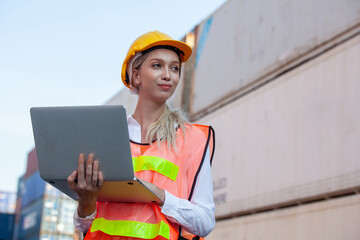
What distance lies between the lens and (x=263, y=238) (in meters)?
12.0

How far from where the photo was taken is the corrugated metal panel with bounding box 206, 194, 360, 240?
9.73 metres

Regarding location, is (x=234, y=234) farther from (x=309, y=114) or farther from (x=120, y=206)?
(x=120, y=206)

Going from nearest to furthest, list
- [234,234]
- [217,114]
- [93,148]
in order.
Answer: [93,148]
[234,234]
[217,114]

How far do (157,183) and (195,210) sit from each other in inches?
7.2

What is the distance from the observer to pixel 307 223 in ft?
35.6

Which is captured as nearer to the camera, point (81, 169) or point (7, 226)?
point (81, 169)

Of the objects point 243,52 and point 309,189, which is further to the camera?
point 243,52

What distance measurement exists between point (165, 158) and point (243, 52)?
40.1 ft

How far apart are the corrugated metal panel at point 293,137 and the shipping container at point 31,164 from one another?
20.0 metres

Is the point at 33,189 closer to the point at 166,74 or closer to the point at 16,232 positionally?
the point at 16,232

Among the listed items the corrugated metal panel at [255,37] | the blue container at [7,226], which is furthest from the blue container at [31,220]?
the corrugated metal panel at [255,37]

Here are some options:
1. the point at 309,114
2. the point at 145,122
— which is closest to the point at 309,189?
the point at 309,114

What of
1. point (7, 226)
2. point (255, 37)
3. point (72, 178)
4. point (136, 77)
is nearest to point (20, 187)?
point (7, 226)

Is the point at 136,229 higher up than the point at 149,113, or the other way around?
the point at 149,113
